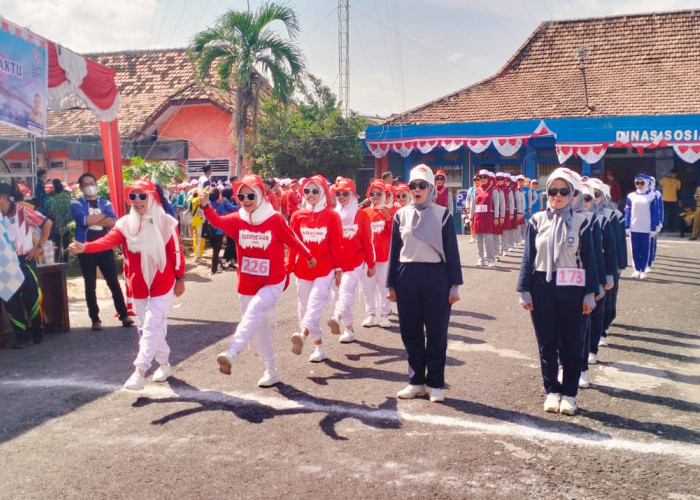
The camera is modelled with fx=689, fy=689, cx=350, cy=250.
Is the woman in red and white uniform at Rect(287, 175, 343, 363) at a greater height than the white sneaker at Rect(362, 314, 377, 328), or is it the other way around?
the woman in red and white uniform at Rect(287, 175, 343, 363)

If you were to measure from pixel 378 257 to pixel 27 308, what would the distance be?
448 centimetres

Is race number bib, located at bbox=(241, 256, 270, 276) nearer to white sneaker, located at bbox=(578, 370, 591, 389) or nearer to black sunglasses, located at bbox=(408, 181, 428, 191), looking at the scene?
black sunglasses, located at bbox=(408, 181, 428, 191)

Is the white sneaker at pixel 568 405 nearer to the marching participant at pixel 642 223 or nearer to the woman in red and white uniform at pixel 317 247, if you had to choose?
the woman in red and white uniform at pixel 317 247

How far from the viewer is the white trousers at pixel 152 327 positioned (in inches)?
242

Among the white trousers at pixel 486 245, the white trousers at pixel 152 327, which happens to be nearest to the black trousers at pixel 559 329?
the white trousers at pixel 152 327

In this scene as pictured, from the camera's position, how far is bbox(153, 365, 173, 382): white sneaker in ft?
22.2

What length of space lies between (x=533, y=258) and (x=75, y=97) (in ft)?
30.6

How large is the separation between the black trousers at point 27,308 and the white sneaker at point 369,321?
13.5 feet

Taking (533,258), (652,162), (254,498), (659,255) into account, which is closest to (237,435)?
(254,498)

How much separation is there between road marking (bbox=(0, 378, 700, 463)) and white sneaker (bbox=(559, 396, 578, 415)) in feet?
0.69

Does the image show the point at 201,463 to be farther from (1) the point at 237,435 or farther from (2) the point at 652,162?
(2) the point at 652,162

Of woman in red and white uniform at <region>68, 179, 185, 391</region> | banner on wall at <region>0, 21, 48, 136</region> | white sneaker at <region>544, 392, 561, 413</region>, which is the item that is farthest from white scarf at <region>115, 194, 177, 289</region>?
banner on wall at <region>0, 21, 48, 136</region>

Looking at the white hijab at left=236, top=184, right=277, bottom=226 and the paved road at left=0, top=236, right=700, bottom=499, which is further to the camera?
the white hijab at left=236, top=184, right=277, bottom=226

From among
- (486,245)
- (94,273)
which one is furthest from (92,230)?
(486,245)
